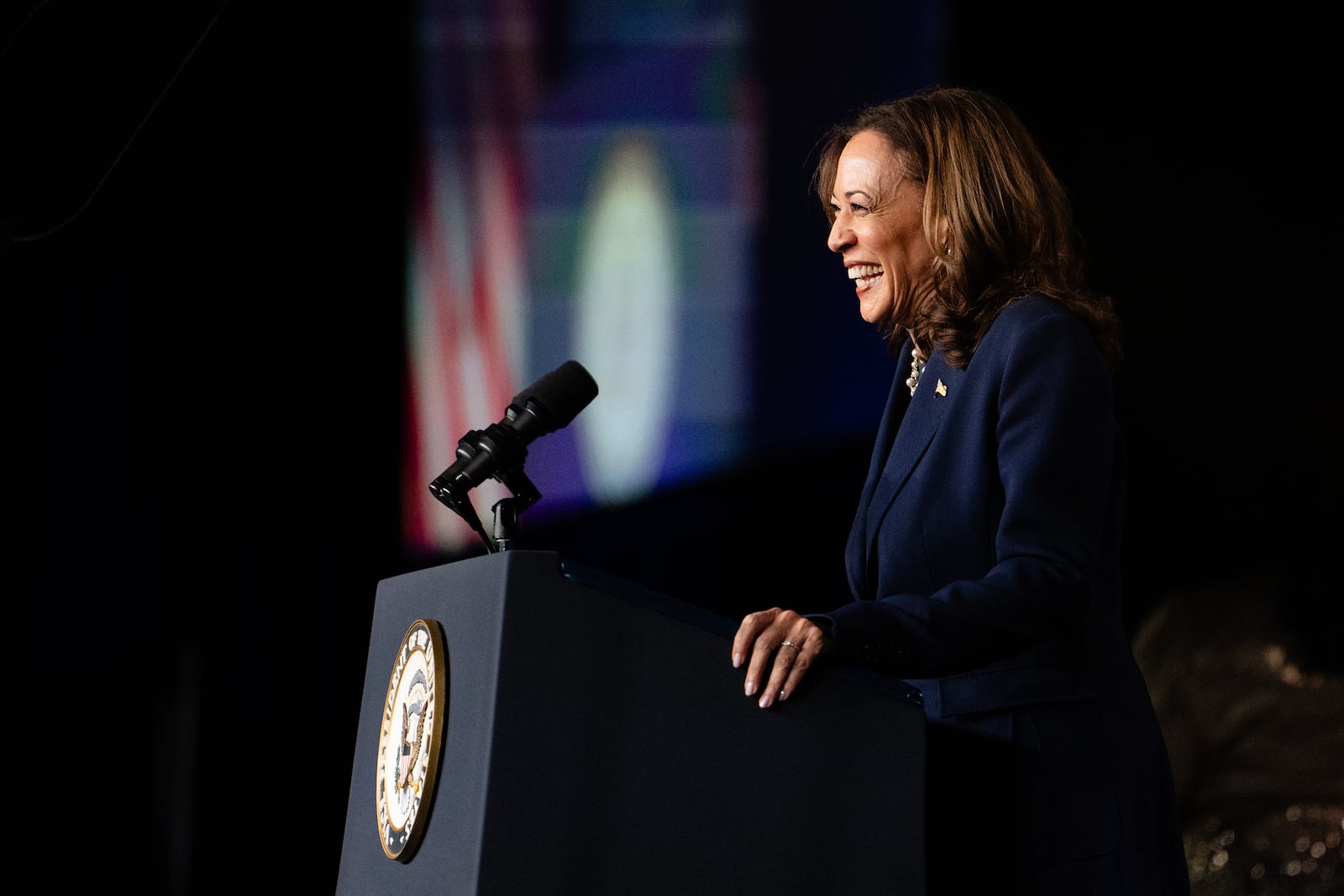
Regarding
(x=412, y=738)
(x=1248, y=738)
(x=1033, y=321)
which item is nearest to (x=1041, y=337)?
(x=1033, y=321)

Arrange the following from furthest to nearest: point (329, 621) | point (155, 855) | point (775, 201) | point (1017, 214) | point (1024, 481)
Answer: point (329, 621)
point (155, 855)
point (775, 201)
point (1017, 214)
point (1024, 481)

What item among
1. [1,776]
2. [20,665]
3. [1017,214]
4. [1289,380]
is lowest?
[1,776]

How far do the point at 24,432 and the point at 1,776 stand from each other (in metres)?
0.85

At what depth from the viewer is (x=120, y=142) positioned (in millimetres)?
3564

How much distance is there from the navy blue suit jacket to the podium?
0.09 metres

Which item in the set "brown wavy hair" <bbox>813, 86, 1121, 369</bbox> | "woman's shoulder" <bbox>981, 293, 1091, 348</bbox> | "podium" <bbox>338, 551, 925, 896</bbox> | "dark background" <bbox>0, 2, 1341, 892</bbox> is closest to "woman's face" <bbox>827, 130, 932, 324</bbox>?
"brown wavy hair" <bbox>813, 86, 1121, 369</bbox>

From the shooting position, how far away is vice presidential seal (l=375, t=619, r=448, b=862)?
42.0 inches

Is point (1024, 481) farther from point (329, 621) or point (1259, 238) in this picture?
point (329, 621)

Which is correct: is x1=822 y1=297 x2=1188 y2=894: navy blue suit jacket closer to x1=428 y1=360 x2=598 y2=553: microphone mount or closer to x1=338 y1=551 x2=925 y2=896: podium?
x1=338 y1=551 x2=925 y2=896: podium

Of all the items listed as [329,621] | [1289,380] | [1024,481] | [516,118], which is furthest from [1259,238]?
[329,621]

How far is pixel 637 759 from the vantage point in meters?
1.01

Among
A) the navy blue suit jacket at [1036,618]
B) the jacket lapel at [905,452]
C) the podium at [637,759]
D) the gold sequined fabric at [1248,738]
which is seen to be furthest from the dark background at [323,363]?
the podium at [637,759]

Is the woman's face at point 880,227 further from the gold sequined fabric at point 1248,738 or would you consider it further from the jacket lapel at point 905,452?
the gold sequined fabric at point 1248,738

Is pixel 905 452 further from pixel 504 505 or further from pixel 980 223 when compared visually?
pixel 504 505
